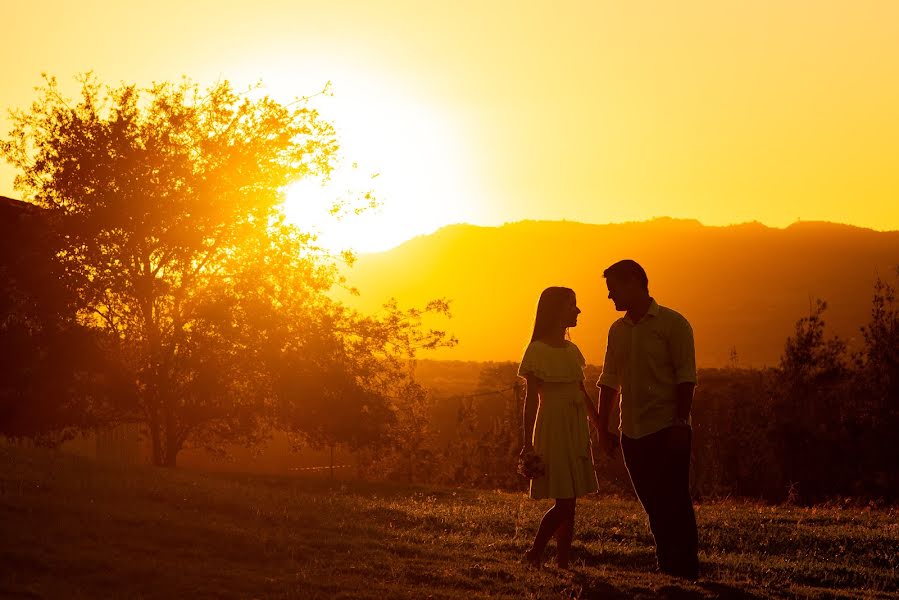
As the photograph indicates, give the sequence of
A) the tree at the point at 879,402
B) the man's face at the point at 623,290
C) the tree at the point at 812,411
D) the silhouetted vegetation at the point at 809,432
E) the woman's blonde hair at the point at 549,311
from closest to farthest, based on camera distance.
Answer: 1. the man's face at the point at 623,290
2. the woman's blonde hair at the point at 549,311
3. the tree at the point at 879,402
4. the silhouetted vegetation at the point at 809,432
5. the tree at the point at 812,411

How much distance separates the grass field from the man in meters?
0.41

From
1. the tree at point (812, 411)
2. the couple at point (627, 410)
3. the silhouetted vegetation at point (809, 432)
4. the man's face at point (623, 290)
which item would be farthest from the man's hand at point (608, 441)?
the tree at point (812, 411)

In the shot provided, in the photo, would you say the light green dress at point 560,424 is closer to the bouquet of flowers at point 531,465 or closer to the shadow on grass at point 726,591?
the bouquet of flowers at point 531,465

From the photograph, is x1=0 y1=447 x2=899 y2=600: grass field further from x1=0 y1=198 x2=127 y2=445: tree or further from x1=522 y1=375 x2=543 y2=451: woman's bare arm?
x1=0 y1=198 x2=127 y2=445: tree

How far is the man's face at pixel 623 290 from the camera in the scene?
→ 8.12 meters

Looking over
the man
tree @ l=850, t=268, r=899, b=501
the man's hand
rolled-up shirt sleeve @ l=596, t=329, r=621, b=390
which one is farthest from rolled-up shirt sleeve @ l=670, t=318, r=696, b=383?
tree @ l=850, t=268, r=899, b=501

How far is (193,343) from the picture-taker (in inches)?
961

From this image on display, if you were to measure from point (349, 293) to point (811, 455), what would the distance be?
18.2m

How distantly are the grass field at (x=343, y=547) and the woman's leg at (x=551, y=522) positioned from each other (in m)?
0.18

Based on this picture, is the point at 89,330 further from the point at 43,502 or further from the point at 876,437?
the point at 876,437

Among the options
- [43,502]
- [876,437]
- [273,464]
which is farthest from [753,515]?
[273,464]

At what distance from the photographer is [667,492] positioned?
7.90m

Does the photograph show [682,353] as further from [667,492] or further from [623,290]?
[667,492]

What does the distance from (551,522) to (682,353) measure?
217 cm
